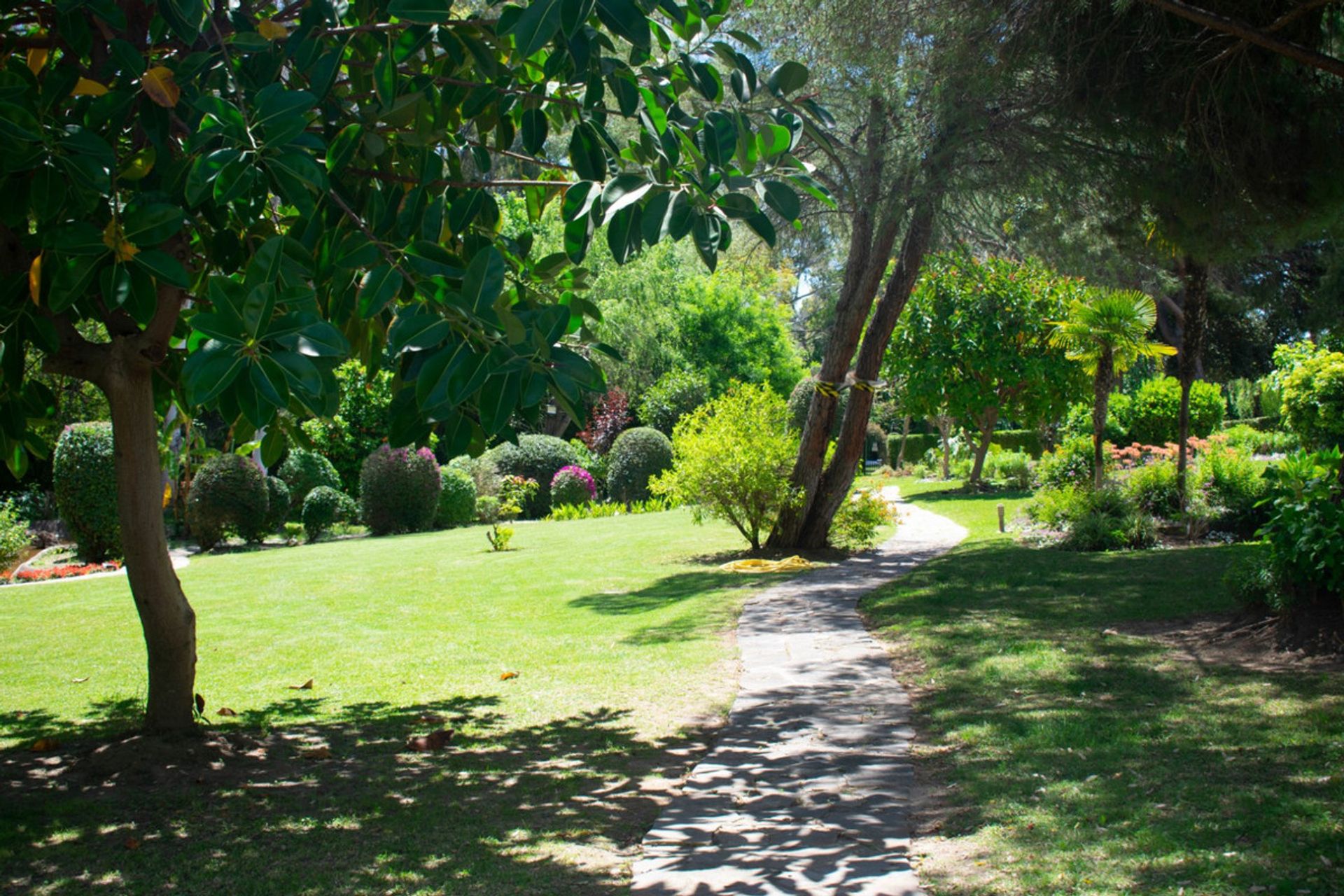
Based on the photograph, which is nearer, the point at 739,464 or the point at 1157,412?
the point at 739,464

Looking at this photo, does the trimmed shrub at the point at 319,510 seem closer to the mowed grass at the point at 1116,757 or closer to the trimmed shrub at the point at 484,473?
the trimmed shrub at the point at 484,473

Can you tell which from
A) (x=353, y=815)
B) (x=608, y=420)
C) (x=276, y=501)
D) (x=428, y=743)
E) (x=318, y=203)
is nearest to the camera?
(x=318, y=203)

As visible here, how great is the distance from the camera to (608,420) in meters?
31.4

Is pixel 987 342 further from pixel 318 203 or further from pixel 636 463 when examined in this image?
pixel 318 203

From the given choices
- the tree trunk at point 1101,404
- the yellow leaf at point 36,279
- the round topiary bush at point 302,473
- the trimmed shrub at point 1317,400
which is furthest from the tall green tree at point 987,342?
the yellow leaf at point 36,279

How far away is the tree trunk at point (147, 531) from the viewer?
5.33 metres

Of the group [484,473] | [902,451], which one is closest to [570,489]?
[484,473]

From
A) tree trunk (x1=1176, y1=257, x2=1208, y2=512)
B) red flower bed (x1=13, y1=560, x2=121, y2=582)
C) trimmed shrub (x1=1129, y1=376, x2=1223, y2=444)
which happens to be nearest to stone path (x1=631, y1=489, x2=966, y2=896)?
tree trunk (x1=1176, y1=257, x2=1208, y2=512)

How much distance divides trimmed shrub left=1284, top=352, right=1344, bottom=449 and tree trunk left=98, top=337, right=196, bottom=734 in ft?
52.8

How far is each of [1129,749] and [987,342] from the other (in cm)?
1921

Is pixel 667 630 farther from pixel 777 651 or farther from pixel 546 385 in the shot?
pixel 546 385

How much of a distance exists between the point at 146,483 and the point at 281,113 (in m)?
2.71

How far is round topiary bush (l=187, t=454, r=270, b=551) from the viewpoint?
18.5 m

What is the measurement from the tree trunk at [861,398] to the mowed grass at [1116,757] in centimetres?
519
